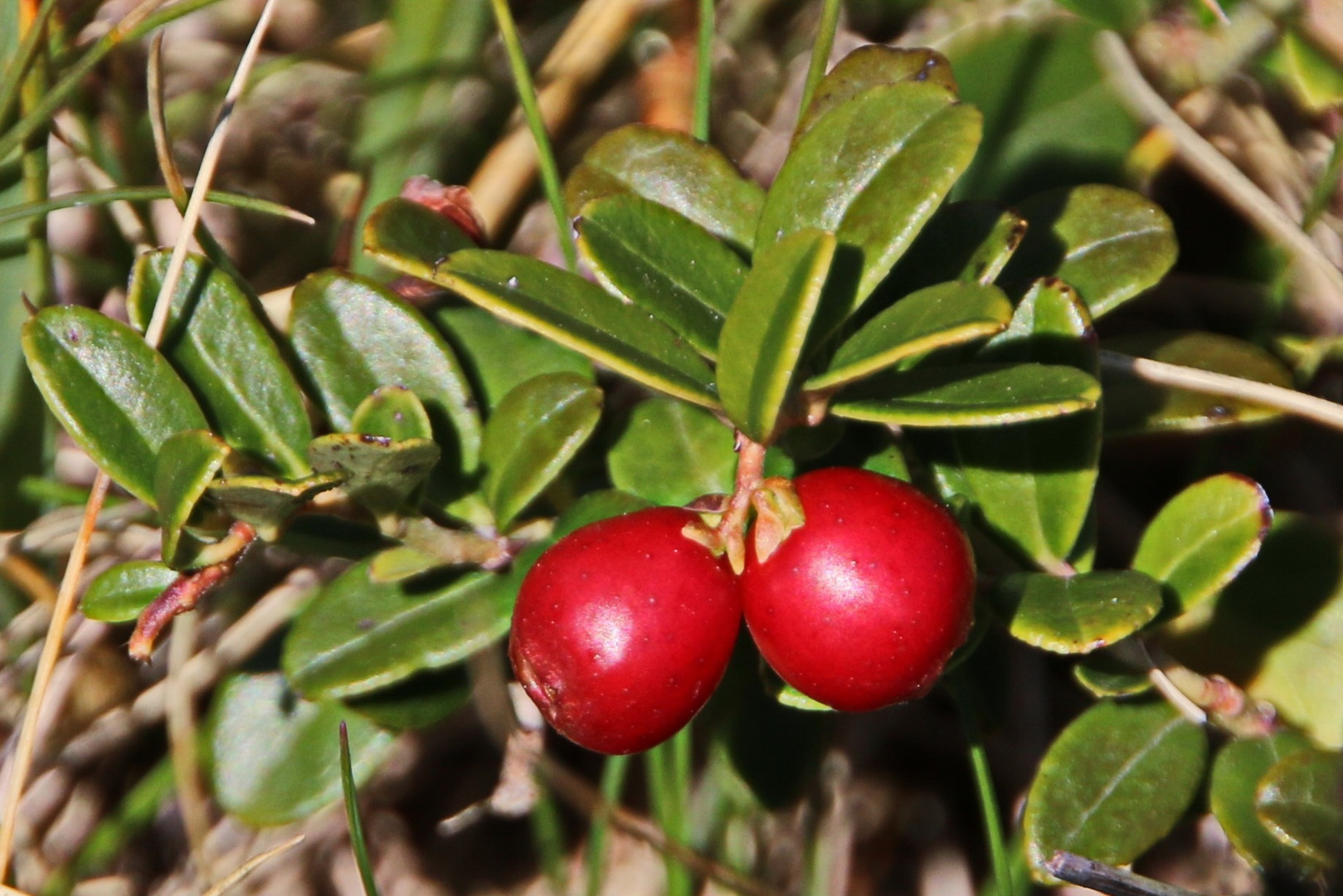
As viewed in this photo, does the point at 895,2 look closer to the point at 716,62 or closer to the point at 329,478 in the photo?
the point at 716,62

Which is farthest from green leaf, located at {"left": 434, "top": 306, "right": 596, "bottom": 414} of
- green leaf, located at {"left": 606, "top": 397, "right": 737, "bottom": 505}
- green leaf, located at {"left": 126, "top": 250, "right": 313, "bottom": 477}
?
green leaf, located at {"left": 126, "top": 250, "right": 313, "bottom": 477}

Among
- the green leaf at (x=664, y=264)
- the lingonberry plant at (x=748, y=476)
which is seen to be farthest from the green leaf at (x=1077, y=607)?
the green leaf at (x=664, y=264)

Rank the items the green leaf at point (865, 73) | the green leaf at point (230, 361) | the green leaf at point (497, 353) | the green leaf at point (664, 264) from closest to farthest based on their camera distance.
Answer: the green leaf at point (664, 264), the green leaf at point (865, 73), the green leaf at point (230, 361), the green leaf at point (497, 353)

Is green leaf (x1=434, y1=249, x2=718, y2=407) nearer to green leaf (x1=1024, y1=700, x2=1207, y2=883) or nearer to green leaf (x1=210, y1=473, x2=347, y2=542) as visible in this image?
green leaf (x1=210, y1=473, x2=347, y2=542)

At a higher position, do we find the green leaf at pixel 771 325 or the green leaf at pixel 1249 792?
the green leaf at pixel 771 325

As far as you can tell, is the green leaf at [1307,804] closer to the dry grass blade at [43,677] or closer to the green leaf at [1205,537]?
the green leaf at [1205,537]

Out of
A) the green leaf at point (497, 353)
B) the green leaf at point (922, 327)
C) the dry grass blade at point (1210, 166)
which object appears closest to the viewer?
the green leaf at point (922, 327)
